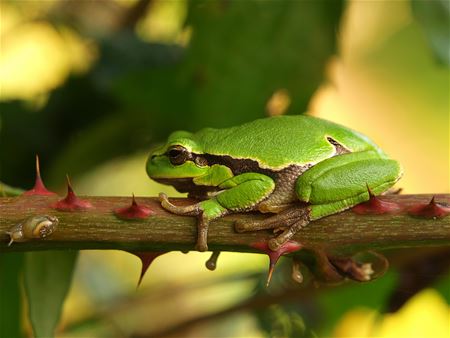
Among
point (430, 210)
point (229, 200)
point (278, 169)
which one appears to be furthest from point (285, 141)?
point (430, 210)

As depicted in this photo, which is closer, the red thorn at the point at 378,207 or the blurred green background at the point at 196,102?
the red thorn at the point at 378,207

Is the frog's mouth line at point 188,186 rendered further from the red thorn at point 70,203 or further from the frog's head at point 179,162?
the red thorn at point 70,203

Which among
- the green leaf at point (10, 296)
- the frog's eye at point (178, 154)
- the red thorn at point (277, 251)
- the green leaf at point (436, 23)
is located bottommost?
the green leaf at point (10, 296)

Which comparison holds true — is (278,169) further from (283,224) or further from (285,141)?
(283,224)

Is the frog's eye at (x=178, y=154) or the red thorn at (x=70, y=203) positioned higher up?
the red thorn at (x=70, y=203)

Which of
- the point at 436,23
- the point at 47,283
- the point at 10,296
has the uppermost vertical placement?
the point at 436,23

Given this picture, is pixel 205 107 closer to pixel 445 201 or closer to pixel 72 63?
pixel 72 63

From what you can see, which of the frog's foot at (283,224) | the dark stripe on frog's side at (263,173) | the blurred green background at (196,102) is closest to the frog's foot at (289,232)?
the frog's foot at (283,224)
